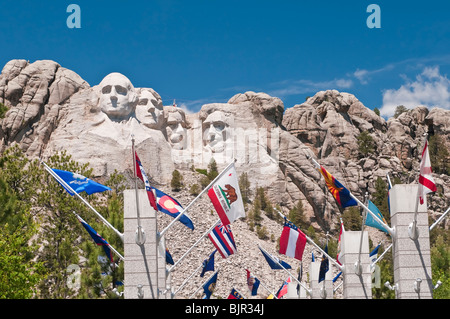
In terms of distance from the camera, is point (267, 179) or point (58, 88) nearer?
point (58, 88)

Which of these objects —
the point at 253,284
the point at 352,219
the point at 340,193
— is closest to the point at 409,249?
the point at 340,193

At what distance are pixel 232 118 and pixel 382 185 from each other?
17069 millimetres

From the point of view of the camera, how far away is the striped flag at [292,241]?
102ft

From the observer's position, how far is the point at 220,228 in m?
35.4

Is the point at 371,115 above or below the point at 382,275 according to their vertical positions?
above

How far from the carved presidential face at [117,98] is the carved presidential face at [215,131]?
9473 mm

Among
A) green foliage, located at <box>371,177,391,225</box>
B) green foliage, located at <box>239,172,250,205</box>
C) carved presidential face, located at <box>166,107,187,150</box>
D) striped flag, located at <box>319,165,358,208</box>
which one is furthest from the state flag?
green foliage, located at <box>371,177,391,225</box>

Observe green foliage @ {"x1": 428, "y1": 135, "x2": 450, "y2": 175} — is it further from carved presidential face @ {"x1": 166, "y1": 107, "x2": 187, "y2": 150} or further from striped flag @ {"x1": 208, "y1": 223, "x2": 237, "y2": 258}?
striped flag @ {"x1": 208, "y1": 223, "x2": 237, "y2": 258}

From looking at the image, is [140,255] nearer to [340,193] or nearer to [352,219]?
[340,193]

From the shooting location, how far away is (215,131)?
7819cm

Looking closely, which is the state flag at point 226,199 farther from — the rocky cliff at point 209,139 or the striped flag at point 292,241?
the rocky cliff at point 209,139

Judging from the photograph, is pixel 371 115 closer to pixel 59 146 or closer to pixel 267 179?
pixel 267 179

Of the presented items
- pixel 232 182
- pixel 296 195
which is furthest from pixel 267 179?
pixel 232 182

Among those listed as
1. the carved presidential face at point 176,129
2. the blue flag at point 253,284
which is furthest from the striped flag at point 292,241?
the carved presidential face at point 176,129
